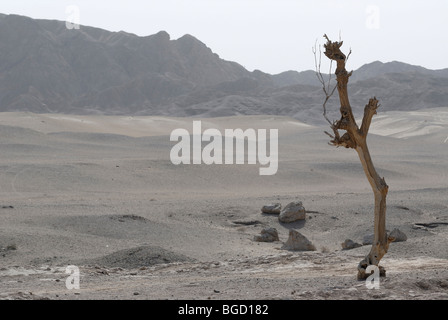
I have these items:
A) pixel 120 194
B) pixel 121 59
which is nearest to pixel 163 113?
pixel 121 59

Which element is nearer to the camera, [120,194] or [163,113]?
[120,194]

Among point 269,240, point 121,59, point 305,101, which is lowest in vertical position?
point 269,240

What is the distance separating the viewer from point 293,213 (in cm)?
1388

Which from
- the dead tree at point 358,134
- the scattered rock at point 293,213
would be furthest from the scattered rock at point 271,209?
the dead tree at point 358,134

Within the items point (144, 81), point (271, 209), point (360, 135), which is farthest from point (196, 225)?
point (144, 81)

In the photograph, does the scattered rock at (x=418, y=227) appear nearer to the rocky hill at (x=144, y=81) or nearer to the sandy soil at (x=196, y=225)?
the sandy soil at (x=196, y=225)

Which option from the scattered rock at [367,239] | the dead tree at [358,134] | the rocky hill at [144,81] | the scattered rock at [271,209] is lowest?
the scattered rock at [367,239]

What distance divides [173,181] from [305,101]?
51.9 meters

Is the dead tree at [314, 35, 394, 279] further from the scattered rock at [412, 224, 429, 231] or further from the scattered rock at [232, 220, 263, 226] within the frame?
the scattered rock at [232, 220, 263, 226]

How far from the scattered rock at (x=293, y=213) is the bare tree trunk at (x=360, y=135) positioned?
6.81 metres

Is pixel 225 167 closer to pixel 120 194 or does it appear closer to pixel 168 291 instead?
pixel 120 194

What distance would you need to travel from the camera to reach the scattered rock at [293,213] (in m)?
13.9

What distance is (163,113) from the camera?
7088cm

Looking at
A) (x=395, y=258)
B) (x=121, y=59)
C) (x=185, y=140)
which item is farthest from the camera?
(x=121, y=59)
